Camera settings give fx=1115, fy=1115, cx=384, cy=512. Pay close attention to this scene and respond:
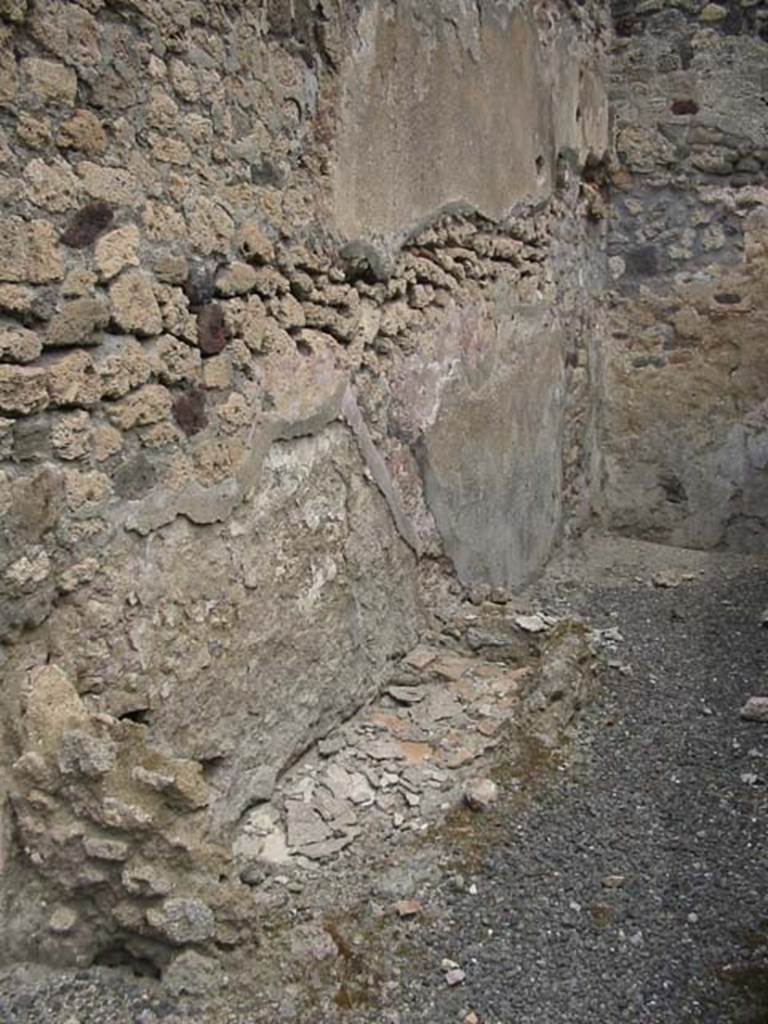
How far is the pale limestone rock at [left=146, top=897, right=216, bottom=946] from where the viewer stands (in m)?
1.99

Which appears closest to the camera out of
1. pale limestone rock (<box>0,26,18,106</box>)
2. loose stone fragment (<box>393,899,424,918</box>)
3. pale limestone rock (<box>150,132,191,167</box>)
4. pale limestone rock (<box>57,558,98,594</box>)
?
pale limestone rock (<box>0,26,18,106</box>)

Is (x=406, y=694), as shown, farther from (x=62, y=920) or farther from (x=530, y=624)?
(x=62, y=920)

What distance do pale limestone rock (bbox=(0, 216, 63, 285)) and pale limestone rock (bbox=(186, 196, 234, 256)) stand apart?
0.37 metres

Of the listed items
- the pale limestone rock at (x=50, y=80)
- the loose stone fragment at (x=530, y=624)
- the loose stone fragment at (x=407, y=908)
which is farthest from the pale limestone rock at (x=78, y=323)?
the loose stone fragment at (x=530, y=624)

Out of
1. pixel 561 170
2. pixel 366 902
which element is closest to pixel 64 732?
pixel 366 902

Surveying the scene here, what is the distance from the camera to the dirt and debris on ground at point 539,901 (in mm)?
1994

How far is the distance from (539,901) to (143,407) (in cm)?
129

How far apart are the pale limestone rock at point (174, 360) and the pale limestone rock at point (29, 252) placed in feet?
0.94

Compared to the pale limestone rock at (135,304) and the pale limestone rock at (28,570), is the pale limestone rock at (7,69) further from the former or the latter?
the pale limestone rock at (28,570)

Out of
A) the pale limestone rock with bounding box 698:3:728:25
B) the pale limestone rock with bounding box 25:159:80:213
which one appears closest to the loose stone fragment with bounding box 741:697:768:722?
the pale limestone rock with bounding box 25:159:80:213

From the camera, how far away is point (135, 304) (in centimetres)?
213

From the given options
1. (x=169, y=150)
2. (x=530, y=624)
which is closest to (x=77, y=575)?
(x=169, y=150)

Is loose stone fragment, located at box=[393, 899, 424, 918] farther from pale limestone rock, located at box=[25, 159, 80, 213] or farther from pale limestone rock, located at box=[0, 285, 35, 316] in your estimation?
pale limestone rock, located at box=[25, 159, 80, 213]

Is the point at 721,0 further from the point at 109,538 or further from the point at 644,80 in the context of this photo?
the point at 109,538
